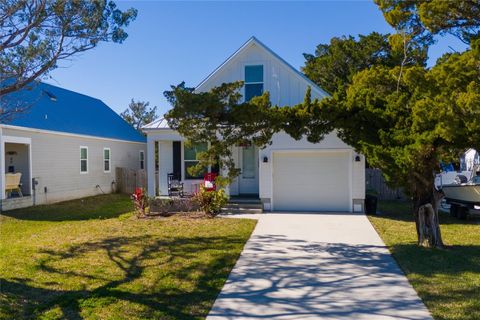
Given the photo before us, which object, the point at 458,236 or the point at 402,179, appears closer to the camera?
the point at 402,179

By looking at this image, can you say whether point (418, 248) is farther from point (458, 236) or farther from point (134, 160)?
point (134, 160)

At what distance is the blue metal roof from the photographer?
17609 mm

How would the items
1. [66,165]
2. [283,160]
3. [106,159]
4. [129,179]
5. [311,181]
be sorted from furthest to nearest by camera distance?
1. [129,179]
2. [106,159]
3. [66,165]
4. [283,160]
5. [311,181]

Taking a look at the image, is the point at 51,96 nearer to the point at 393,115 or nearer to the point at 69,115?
the point at 69,115

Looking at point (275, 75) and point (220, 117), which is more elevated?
point (275, 75)

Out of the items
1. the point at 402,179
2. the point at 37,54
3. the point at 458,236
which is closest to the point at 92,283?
the point at 37,54

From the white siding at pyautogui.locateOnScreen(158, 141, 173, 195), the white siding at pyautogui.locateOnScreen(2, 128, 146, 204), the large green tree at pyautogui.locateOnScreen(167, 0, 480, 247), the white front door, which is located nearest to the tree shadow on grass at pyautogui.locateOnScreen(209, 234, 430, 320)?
the large green tree at pyautogui.locateOnScreen(167, 0, 480, 247)

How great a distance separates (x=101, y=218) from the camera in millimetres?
13602

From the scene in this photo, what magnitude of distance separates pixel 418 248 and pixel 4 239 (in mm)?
9965

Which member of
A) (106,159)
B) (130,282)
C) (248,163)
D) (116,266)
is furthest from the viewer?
(106,159)

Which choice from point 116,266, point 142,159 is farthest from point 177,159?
point 142,159

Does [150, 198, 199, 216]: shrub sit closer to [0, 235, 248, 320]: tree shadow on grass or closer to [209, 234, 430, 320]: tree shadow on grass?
[0, 235, 248, 320]: tree shadow on grass

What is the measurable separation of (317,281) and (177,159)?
11175mm

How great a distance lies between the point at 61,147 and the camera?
1903cm
